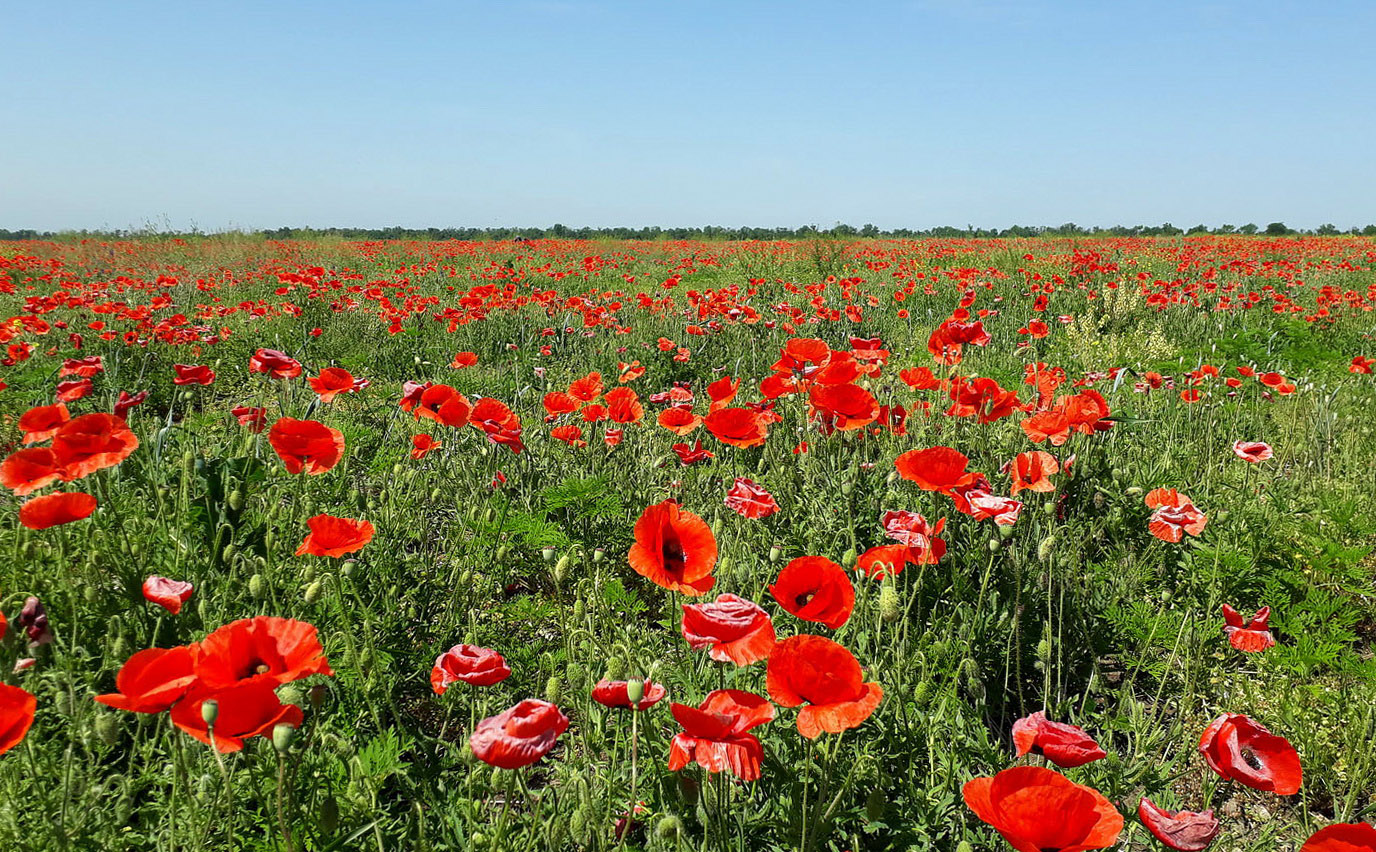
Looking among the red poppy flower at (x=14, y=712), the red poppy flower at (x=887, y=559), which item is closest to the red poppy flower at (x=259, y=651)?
the red poppy flower at (x=14, y=712)

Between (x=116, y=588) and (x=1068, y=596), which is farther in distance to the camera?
(x=1068, y=596)

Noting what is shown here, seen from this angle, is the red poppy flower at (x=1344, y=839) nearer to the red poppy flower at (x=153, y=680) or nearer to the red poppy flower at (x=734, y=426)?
the red poppy flower at (x=153, y=680)

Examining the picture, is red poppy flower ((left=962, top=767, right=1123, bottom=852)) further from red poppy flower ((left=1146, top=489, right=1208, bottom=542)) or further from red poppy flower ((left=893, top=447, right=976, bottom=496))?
red poppy flower ((left=1146, top=489, right=1208, bottom=542))

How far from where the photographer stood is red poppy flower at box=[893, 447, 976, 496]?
1.61m

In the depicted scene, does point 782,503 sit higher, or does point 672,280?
point 672,280

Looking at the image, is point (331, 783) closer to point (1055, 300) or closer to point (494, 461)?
point (494, 461)

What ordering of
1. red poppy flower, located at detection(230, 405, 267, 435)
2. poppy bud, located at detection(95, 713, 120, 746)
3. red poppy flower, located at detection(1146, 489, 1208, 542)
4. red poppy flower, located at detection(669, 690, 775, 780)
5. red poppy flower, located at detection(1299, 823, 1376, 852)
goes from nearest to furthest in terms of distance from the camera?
red poppy flower, located at detection(1299, 823, 1376, 852)
red poppy flower, located at detection(669, 690, 775, 780)
poppy bud, located at detection(95, 713, 120, 746)
red poppy flower, located at detection(1146, 489, 1208, 542)
red poppy flower, located at detection(230, 405, 267, 435)

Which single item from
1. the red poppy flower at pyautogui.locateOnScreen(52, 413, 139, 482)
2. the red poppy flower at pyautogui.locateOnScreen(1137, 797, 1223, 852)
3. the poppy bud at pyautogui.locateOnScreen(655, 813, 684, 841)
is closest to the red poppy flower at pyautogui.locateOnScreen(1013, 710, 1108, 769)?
the red poppy flower at pyautogui.locateOnScreen(1137, 797, 1223, 852)

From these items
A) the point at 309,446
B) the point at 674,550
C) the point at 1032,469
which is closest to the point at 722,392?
the point at 1032,469

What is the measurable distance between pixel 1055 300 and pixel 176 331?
8371 millimetres

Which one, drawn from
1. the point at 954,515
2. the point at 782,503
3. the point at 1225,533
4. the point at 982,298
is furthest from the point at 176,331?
the point at 982,298

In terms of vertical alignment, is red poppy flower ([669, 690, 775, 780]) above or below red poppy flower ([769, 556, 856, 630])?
below

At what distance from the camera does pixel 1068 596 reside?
2412 mm

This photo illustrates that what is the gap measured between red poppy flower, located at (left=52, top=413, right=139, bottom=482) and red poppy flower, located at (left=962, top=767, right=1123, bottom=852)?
183cm
